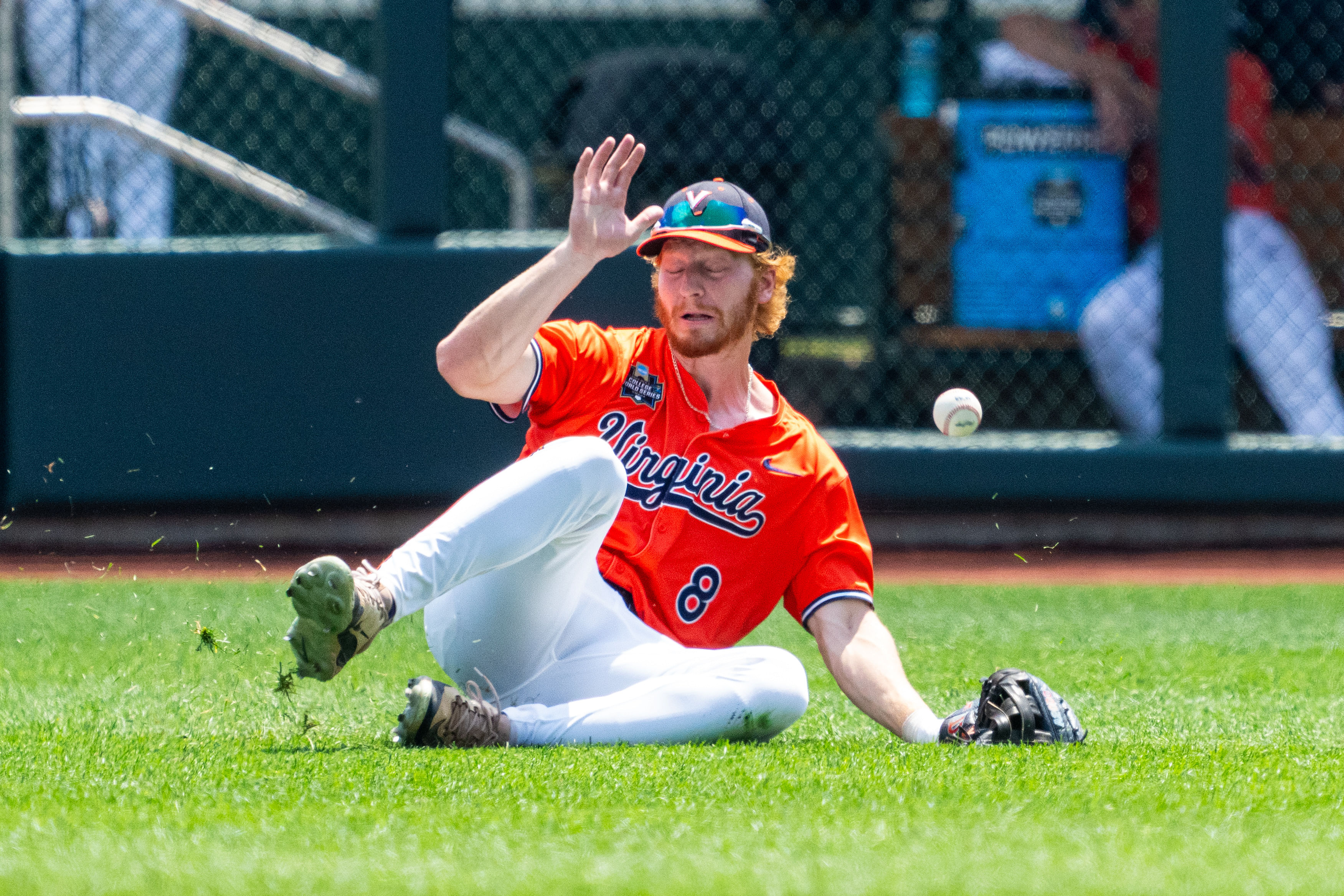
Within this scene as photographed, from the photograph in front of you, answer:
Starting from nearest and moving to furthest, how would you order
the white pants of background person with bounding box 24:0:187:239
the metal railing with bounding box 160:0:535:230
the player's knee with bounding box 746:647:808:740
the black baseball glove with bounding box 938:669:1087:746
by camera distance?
the black baseball glove with bounding box 938:669:1087:746
the player's knee with bounding box 746:647:808:740
the white pants of background person with bounding box 24:0:187:239
the metal railing with bounding box 160:0:535:230

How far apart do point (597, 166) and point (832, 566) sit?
904mm

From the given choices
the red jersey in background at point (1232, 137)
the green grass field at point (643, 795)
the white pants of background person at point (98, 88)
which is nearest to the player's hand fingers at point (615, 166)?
the green grass field at point (643, 795)

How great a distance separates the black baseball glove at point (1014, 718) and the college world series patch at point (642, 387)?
87 cm

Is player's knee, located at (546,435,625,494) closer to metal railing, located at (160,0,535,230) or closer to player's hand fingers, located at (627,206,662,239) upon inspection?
player's hand fingers, located at (627,206,662,239)

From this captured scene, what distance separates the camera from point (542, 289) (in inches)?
119

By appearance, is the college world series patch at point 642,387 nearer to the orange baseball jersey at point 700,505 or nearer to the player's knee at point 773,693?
the orange baseball jersey at point 700,505

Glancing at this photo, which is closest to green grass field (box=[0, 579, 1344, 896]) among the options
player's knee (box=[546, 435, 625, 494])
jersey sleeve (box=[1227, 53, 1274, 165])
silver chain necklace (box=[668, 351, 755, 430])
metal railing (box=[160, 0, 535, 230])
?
player's knee (box=[546, 435, 625, 494])

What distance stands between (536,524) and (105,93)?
4.21 m

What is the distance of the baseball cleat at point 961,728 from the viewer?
2.89 meters

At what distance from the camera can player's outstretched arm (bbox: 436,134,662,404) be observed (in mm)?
3023

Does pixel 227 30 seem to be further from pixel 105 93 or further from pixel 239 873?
pixel 239 873

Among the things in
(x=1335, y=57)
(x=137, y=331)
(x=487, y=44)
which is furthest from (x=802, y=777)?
(x=487, y=44)

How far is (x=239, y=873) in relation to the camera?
76.6 inches

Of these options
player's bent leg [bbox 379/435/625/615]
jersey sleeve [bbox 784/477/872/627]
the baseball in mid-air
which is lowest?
jersey sleeve [bbox 784/477/872/627]
